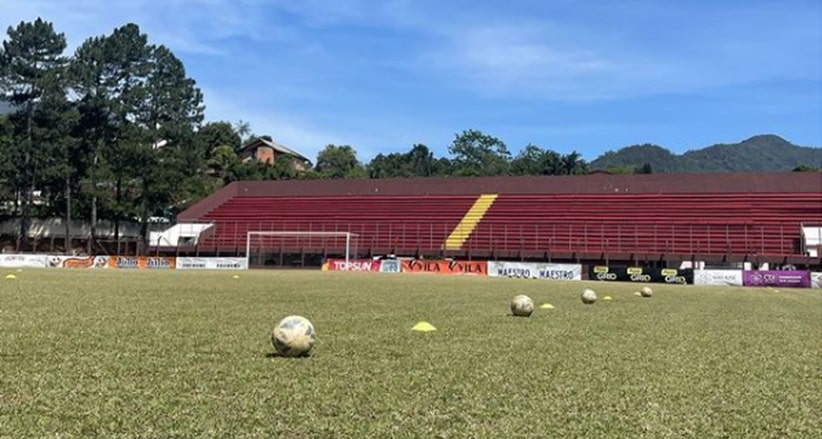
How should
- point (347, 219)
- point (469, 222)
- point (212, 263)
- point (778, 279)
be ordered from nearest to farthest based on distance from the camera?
point (778, 279)
point (212, 263)
point (469, 222)
point (347, 219)

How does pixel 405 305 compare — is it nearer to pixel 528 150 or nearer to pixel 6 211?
pixel 6 211

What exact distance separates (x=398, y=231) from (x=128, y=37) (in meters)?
32.8

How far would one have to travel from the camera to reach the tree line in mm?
62906

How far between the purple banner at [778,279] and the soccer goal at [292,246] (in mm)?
23973

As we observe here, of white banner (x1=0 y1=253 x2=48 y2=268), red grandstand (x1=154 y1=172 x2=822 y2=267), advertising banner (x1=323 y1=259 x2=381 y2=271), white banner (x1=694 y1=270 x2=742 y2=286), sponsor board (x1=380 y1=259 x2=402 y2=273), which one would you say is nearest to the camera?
white banner (x1=694 y1=270 x2=742 y2=286)

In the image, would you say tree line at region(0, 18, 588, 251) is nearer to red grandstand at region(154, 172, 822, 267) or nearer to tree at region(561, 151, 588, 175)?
red grandstand at region(154, 172, 822, 267)

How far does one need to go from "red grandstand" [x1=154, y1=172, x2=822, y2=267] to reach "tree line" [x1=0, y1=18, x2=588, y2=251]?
7.04m

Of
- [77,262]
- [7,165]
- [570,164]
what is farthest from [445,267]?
[570,164]

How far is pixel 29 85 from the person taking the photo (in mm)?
63031

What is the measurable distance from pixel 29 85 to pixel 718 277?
187 ft

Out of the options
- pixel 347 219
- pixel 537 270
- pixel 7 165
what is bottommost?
pixel 537 270

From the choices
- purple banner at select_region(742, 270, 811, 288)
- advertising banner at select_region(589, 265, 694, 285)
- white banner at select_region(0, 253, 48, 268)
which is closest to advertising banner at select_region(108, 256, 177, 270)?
white banner at select_region(0, 253, 48, 268)

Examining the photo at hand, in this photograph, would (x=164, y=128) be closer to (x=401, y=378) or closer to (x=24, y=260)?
(x=24, y=260)

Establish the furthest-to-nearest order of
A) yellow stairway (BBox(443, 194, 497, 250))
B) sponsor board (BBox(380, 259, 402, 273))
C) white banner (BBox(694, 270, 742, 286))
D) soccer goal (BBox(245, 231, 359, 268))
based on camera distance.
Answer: yellow stairway (BBox(443, 194, 497, 250))
soccer goal (BBox(245, 231, 359, 268))
sponsor board (BBox(380, 259, 402, 273))
white banner (BBox(694, 270, 742, 286))
